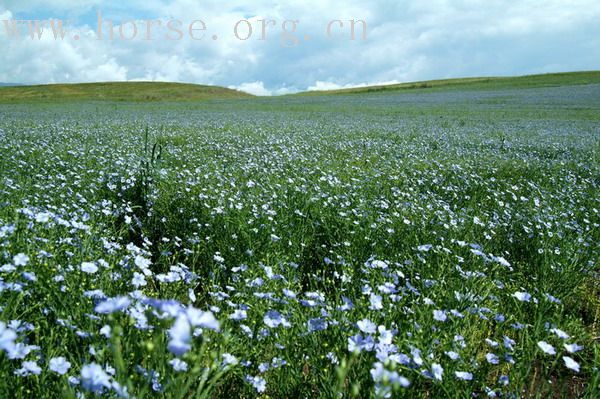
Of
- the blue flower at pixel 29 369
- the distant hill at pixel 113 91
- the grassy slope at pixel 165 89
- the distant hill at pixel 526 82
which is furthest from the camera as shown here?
the distant hill at pixel 113 91

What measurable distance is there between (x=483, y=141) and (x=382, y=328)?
37.3 ft

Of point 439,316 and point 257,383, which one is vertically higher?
point 439,316

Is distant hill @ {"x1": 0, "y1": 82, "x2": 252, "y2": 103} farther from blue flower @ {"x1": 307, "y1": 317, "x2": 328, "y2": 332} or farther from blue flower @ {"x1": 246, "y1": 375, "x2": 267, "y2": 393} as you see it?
blue flower @ {"x1": 246, "y1": 375, "x2": 267, "y2": 393}

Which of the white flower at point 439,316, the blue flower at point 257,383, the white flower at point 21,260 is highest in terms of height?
the white flower at point 21,260

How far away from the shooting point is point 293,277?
3.27 m

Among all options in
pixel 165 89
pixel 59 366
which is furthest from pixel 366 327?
pixel 165 89

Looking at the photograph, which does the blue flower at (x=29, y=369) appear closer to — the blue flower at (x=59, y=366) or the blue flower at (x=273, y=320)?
the blue flower at (x=59, y=366)

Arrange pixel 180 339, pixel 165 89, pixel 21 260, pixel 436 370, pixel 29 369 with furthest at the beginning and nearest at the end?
1. pixel 165 89
2. pixel 21 260
3. pixel 436 370
4. pixel 29 369
5. pixel 180 339

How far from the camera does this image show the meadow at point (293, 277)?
178 cm

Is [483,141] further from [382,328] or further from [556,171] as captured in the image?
[382,328]

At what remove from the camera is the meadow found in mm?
1784

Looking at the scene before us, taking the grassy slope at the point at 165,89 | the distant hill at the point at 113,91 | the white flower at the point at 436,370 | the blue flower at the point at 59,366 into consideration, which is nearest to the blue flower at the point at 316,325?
the white flower at the point at 436,370

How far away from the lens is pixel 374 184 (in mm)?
6113

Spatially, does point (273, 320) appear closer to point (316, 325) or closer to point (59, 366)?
point (316, 325)
